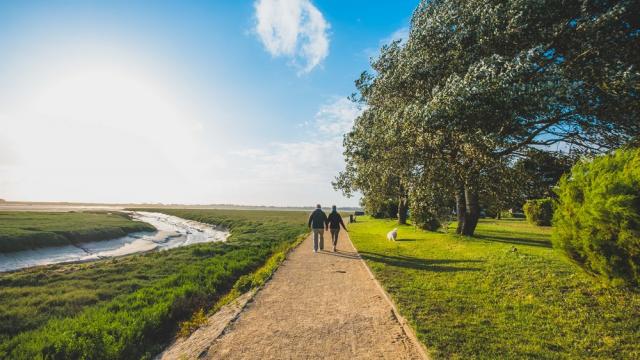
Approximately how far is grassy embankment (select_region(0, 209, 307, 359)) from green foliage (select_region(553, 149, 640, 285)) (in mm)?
8794

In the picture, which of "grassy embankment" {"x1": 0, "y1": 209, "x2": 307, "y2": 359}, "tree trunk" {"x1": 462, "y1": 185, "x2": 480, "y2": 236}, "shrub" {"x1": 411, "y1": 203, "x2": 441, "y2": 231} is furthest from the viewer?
"shrub" {"x1": 411, "y1": 203, "x2": 441, "y2": 231}

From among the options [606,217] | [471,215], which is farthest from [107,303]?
[471,215]

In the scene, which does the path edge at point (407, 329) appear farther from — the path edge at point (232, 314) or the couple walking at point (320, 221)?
the couple walking at point (320, 221)

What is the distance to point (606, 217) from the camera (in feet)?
19.7

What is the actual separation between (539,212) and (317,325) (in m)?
29.9

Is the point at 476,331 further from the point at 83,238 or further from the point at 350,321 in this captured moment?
the point at 83,238

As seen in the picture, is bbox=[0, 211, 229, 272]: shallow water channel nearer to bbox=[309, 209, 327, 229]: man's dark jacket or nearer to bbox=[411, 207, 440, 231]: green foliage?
bbox=[309, 209, 327, 229]: man's dark jacket

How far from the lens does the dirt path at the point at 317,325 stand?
531 cm

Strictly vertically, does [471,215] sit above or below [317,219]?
above

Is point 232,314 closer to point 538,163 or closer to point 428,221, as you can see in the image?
point 538,163

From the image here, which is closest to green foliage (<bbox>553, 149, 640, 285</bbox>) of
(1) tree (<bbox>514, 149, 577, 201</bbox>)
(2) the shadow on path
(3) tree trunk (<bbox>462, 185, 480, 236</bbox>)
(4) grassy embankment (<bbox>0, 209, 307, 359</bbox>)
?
(4) grassy embankment (<bbox>0, 209, 307, 359</bbox>)

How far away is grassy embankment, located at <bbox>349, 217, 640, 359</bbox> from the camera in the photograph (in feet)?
16.9

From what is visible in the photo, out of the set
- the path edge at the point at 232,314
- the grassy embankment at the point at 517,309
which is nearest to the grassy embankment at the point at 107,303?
the path edge at the point at 232,314

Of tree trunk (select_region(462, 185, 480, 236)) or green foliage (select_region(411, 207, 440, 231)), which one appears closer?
tree trunk (select_region(462, 185, 480, 236))
